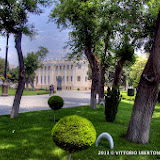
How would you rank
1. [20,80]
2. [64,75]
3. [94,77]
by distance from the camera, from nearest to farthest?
[20,80] → [94,77] → [64,75]

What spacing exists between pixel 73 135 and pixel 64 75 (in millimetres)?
61100

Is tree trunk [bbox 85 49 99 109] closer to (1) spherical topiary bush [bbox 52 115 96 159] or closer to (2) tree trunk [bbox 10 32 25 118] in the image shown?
(2) tree trunk [bbox 10 32 25 118]

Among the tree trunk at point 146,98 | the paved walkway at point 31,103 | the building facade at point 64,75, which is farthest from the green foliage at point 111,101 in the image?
the building facade at point 64,75

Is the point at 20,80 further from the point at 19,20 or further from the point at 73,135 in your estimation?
the point at 73,135

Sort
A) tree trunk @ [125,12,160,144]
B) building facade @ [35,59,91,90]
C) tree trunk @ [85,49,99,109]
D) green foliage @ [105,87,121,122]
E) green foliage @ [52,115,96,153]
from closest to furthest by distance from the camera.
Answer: green foliage @ [52,115,96,153], tree trunk @ [125,12,160,144], green foliage @ [105,87,121,122], tree trunk @ [85,49,99,109], building facade @ [35,59,91,90]

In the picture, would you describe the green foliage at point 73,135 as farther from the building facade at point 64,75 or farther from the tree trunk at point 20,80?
the building facade at point 64,75

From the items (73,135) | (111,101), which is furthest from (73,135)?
(111,101)

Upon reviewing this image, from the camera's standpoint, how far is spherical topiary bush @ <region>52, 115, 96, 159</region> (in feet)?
11.9

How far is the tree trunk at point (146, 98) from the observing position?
5.90 metres

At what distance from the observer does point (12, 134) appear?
22.4 feet

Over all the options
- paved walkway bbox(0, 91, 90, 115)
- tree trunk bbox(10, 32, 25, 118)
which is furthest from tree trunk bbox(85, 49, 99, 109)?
tree trunk bbox(10, 32, 25, 118)

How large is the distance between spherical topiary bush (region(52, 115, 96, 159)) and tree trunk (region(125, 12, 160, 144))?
9.32 ft

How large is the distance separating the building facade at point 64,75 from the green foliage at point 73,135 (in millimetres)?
55074

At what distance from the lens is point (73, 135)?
366cm
